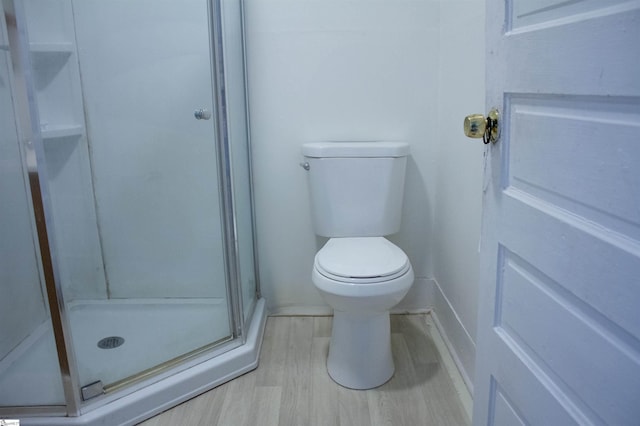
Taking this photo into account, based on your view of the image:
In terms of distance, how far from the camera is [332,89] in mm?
1937

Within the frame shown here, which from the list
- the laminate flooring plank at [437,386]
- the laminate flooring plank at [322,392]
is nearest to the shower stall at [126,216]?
the laminate flooring plank at [322,392]

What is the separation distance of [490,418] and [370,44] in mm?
1476

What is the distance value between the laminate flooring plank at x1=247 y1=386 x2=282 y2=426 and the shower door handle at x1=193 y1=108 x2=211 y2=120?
1.00m

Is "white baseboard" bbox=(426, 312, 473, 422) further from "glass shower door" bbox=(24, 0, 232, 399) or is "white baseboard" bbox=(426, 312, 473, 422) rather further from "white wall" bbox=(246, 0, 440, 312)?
"glass shower door" bbox=(24, 0, 232, 399)

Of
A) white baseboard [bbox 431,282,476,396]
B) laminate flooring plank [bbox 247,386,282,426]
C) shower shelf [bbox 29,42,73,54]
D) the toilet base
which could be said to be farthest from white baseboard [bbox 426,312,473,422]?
shower shelf [bbox 29,42,73,54]

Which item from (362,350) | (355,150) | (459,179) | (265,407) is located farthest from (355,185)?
(265,407)

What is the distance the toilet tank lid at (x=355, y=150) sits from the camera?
5.92 ft

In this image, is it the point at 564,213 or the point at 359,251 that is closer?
the point at 564,213

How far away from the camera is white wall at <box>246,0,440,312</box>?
74.2 inches

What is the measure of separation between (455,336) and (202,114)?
128cm

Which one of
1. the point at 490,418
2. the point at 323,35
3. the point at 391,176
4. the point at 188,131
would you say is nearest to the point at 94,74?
the point at 188,131

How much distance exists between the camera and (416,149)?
6.56ft

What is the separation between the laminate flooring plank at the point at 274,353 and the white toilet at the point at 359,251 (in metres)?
0.20

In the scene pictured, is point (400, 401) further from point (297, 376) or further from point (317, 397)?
point (297, 376)
